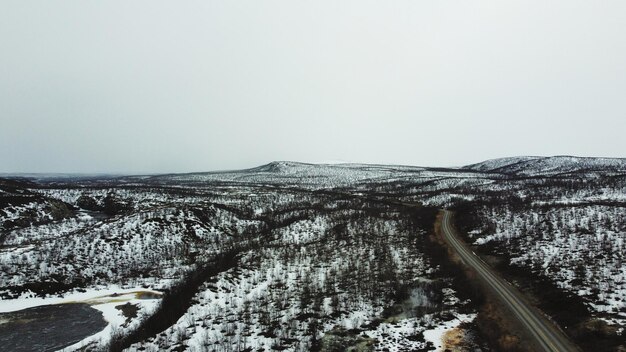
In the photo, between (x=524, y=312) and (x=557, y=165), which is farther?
(x=557, y=165)

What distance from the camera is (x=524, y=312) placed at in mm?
20828

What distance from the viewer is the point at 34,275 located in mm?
31875

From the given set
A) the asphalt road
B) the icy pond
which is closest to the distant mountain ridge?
the asphalt road

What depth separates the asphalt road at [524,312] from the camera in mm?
17138

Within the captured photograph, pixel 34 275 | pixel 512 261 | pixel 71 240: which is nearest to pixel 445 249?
pixel 512 261

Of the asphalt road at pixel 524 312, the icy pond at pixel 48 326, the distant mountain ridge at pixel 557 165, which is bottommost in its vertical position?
the icy pond at pixel 48 326

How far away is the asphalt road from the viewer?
17138mm

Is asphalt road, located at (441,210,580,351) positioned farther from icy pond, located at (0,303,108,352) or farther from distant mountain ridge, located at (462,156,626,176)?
distant mountain ridge, located at (462,156,626,176)

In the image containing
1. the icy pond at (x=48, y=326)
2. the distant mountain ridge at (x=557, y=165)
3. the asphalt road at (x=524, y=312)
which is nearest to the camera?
the asphalt road at (x=524, y=312)

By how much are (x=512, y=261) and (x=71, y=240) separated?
4763cm

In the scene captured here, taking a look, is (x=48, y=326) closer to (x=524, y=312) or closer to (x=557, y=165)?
(x=524, y=312)

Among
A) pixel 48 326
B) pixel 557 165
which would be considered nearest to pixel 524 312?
pixel 48 326

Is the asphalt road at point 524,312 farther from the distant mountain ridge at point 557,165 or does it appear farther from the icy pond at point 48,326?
the distant mountain ridge at point 557,165

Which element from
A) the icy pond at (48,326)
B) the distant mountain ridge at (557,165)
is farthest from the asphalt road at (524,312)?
the distant mountain ridge at (557,165)
